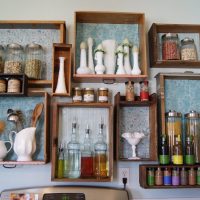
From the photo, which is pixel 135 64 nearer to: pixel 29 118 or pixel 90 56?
pixel 90 56

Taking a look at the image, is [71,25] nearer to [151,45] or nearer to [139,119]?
[151,45]

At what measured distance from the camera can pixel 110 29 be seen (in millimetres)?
2064

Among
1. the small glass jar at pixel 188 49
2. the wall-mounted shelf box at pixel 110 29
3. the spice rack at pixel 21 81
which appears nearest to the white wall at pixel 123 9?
the wall-mounted shelf box at pixel 110 29

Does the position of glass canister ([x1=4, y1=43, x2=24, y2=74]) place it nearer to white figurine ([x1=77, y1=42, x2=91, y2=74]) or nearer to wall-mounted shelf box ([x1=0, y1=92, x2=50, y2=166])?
wall-mounted shelf box ([x1=0, y1=92, x2=50, y2=166])

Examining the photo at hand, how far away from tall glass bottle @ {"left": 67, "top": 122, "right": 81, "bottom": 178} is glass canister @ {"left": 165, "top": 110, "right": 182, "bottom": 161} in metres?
0.57

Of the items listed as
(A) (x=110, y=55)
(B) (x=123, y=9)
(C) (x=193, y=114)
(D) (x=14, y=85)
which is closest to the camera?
(D) (x=14, y=85)

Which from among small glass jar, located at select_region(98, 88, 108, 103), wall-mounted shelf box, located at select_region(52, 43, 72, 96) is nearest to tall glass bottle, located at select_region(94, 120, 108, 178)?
small glass jar, located at select_region(98, 88, 108, 103)

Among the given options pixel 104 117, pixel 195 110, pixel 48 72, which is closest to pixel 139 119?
pixel 104 117

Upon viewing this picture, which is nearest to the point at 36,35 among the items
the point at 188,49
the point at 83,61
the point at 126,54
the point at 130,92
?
the point at 83,61

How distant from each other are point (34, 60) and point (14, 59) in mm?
166

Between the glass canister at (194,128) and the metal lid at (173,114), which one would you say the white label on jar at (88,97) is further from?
the glass canister at (194,128)

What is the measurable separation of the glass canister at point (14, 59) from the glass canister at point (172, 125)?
99 cm

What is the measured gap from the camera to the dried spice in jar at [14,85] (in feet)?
5.81

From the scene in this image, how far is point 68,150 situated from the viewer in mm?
1862
